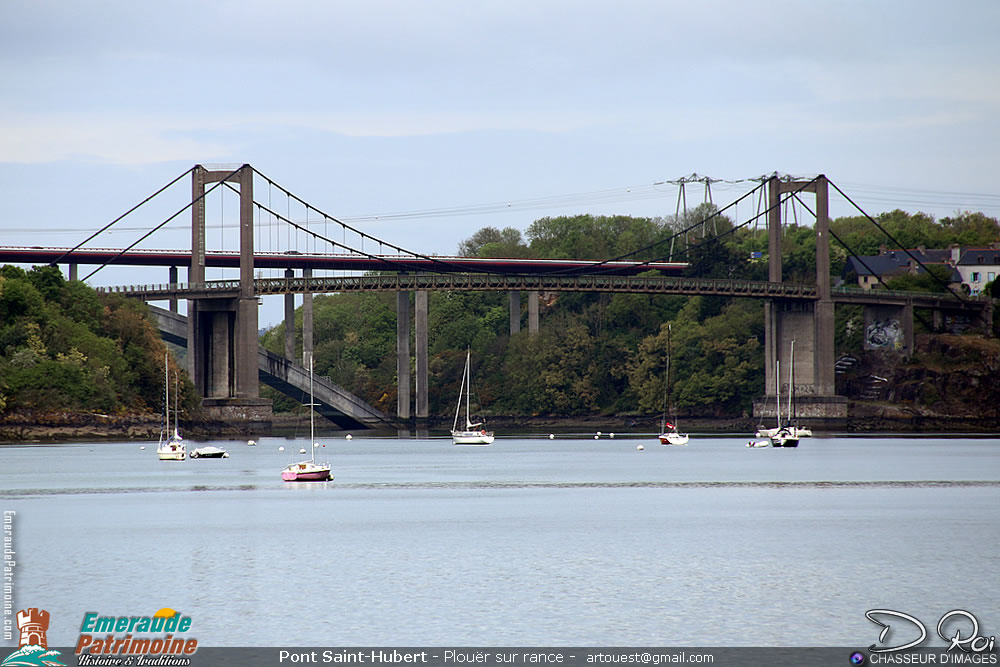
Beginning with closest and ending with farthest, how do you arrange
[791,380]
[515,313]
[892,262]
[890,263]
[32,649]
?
[32,649] → [791,380] → [890,263] → [892,262] → [515,313]

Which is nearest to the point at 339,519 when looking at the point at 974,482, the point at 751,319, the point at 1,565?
the point at 1,565

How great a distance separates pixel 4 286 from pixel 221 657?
276 ft

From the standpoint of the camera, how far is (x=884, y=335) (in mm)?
132625

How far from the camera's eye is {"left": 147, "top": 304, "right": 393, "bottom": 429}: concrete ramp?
122125 millimetres

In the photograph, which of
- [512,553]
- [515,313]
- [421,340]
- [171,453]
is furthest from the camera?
[515,313]

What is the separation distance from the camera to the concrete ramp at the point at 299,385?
401 ft

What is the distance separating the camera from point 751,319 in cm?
14250

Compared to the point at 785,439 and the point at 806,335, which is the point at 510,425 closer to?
the point at 806,335

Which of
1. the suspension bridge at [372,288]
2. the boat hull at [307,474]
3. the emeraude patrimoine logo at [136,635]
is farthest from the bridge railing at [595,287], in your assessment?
the emeraude patrimoine logo at [136,635]

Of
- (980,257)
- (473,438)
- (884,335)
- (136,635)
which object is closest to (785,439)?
(473,438)

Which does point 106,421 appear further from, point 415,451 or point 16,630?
point 16,630

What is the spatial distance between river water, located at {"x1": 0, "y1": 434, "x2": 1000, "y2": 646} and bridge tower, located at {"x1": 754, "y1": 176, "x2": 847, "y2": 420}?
56642mm

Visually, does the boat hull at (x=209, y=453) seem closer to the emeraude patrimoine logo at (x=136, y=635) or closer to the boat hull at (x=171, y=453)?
the boat hull at (x=171, y=453)

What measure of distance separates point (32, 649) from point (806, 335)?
114 metres
